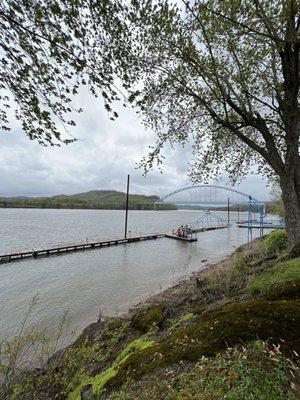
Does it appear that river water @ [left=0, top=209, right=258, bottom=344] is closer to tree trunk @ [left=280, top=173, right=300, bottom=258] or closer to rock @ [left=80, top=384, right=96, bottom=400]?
tree trunk @ [left=280, top=173, right=300, bottom=258]

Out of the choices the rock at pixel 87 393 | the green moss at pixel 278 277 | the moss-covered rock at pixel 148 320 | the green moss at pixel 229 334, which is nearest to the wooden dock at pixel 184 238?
the moss-covered rock at pixel 148 320

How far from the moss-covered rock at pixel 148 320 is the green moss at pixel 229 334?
256 cm

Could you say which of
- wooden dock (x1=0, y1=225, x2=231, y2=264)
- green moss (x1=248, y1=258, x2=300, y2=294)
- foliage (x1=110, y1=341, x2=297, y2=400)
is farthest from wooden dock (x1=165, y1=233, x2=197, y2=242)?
foliage (x1=110, y1=341, x2=297, y2=400)

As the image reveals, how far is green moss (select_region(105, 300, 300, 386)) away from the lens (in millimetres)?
2463

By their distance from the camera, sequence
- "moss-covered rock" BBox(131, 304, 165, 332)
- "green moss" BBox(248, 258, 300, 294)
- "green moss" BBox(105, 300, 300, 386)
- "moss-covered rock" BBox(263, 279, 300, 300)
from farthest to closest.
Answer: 1. "moss-covered rock" BBox(131, 304, 165, 332)
2. "green moss" BBox(248, 258, 300, 294)
3. "moss-covered rock" BBox(263, 279, 300, 300)
4. "green moss" BBox(105, 300, 300, 386)

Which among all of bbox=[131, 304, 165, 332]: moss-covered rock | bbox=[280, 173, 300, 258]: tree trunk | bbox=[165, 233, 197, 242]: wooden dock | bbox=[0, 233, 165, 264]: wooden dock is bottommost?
bbox=[0, 233, 165, 264]: wooden dock

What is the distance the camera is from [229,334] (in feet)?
8.54

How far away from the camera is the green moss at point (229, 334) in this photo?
246cm

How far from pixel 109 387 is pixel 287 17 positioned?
7.57 m

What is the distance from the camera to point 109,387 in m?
2.88

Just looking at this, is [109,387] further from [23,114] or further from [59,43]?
[59,43]

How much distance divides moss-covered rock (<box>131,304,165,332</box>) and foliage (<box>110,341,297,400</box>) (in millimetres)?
3175

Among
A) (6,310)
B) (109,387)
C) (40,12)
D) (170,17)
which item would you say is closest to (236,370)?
(109,387)

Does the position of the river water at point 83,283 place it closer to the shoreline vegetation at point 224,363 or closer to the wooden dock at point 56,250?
the wooden dock at point 56,250
